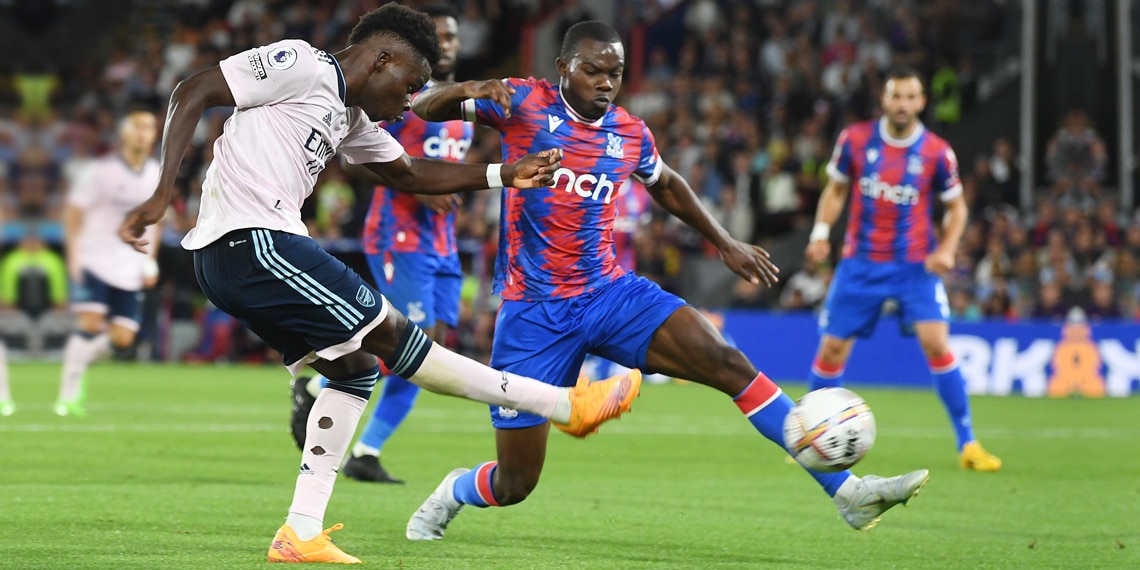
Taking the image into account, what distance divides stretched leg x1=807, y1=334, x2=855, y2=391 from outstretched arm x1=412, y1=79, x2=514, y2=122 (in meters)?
4.87

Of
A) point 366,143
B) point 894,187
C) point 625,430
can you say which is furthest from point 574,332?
point 625,430

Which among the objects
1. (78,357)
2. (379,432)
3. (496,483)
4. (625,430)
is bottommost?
(625,430)

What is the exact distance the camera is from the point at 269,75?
18.4 feet

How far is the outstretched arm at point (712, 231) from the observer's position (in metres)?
6.82

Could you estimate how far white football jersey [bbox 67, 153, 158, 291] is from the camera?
42.3 feet

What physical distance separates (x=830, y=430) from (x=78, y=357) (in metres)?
9.05

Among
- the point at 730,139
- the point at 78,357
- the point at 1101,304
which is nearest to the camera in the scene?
the point at 78,357

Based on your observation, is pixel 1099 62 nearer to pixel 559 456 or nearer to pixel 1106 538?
pixel 559 456

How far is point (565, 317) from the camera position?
660 centimetres

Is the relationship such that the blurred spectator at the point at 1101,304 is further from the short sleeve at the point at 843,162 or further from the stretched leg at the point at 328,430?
the stretched leg at the point at 328,430

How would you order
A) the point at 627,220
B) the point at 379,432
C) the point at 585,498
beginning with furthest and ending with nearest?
the point at 627,220 < the point at 379,432 < the point at 585,498

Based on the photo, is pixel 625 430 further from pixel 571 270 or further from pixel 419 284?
pixel 571 270

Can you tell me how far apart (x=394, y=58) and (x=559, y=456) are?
566 cm

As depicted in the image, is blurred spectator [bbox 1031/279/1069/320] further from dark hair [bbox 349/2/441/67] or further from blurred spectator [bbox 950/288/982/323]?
dark hair [bbox 349/2/441/67]
